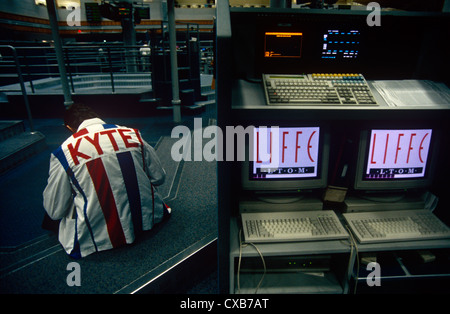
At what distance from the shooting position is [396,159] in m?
1.41

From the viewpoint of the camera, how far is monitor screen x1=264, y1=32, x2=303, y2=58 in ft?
4.38

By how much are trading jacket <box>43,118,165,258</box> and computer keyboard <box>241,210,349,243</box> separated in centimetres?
76

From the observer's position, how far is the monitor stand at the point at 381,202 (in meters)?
1.45

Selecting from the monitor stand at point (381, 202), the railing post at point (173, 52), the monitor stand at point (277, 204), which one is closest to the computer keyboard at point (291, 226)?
the monitor stand at point (277, 204)

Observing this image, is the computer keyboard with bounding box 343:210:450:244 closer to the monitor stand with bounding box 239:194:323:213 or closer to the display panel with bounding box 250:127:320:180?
the monitor stand with bounding box 239:194:323:213

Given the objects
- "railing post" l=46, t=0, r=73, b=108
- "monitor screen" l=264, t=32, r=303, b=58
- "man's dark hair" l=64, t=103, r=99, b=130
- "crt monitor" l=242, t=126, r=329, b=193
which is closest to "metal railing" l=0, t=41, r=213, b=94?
"railing post" l=46, t=0, r=73, b=108

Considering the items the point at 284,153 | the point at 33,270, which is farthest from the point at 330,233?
the point at 33,270

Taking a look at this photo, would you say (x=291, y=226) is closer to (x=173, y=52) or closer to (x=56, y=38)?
(x=173, y=52)

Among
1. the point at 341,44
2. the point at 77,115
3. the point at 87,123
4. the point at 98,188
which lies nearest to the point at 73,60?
the point at 77,115

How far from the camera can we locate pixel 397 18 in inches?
52.1

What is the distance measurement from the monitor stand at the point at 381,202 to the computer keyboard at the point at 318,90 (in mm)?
555

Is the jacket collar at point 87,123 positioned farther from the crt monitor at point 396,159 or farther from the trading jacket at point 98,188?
the crt monitor at point 396,159

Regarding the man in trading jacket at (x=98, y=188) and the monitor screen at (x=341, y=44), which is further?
the man in trading jacket at (x=98, y=188)
